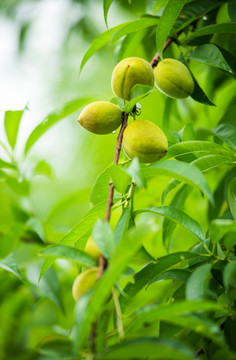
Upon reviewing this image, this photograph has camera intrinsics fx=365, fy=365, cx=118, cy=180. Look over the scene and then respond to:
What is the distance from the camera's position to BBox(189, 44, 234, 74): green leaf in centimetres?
78

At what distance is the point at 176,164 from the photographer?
58cm

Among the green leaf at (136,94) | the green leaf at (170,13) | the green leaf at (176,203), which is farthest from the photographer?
the green leaf at (176,203)

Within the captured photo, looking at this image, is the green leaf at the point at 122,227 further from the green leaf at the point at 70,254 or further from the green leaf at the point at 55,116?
the green leaf at the point at 55,116

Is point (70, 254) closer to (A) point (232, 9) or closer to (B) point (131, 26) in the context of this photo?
(B) point (131, 26)

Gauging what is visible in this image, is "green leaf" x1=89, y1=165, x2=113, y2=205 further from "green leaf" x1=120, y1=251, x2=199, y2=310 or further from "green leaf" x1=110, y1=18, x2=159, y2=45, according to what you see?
"green leaf" x1=110, y1=18, x2=159, y2=45

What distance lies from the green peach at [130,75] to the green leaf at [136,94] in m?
0.03

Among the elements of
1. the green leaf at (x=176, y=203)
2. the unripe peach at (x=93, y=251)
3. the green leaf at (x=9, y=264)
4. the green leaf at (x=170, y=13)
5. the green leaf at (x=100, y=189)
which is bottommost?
the green leaf at (x=176, y=203)

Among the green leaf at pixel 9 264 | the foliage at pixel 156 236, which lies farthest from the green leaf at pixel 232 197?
the green leaf at pixel 9 264

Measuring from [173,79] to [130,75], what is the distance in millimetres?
113

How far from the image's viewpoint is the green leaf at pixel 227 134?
833mm

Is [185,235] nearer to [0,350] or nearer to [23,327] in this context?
[23,327]

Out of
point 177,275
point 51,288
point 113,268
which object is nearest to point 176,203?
point 177,275

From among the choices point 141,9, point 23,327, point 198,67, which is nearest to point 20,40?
point 141,9

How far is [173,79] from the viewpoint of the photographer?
77 cm
